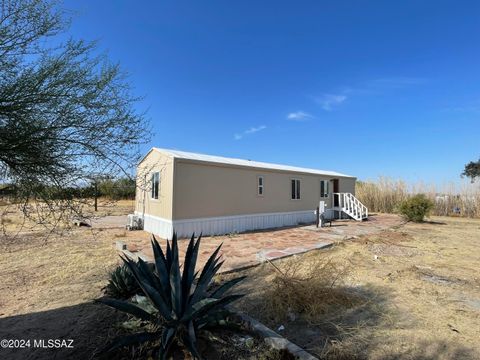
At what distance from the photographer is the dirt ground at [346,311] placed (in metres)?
3.03

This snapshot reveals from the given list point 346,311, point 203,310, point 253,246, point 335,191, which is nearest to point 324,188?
point 335,191

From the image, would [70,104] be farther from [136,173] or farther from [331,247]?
[331,247]

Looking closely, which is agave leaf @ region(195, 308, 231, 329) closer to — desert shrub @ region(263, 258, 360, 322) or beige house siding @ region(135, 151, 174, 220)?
desert shrub @ region(263, 258, 360, 322)

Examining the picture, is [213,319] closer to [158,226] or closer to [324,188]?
[158,226]

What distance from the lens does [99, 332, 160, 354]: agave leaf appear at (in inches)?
93.1

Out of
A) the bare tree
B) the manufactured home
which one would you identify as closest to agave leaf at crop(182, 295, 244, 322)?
the manufactured home

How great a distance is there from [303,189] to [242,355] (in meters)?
12.8

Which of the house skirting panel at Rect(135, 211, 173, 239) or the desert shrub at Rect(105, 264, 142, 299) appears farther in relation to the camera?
the house skirting panel at Rect(135, 211, 173, 239)

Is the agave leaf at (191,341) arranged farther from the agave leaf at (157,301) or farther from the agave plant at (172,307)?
the agave leaf at (157,301)

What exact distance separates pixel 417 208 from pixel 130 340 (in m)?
16.2

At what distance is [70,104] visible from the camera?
319 cm

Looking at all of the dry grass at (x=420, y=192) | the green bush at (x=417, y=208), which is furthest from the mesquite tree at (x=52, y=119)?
the dry grass at (x=420, y=192)

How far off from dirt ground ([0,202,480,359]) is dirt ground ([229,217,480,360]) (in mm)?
12

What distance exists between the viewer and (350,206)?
16797mm
